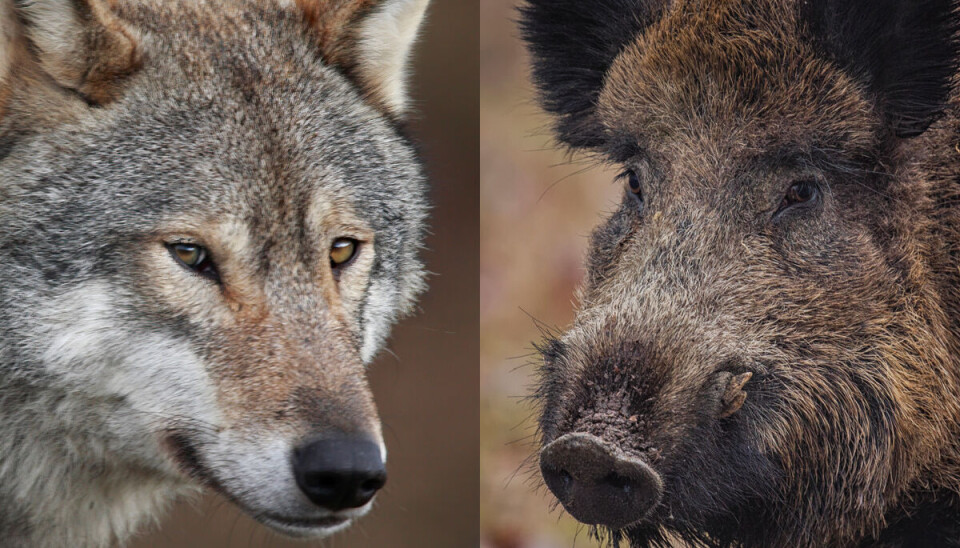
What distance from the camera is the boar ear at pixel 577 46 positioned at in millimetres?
3432

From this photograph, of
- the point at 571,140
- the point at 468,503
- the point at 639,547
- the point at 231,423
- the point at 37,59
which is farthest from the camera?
the point at 468,503

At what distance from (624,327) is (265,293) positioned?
1.03m

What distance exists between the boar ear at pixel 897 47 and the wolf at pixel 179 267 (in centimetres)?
152

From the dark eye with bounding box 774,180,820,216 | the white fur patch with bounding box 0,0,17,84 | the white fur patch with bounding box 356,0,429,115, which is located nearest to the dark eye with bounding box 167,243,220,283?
the white fur patch with bounding box 0,0,17,84

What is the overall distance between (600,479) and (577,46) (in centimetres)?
152

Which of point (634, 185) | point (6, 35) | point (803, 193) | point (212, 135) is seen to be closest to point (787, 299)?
point (803, 193)

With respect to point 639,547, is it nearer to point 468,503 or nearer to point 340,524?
point 340,524

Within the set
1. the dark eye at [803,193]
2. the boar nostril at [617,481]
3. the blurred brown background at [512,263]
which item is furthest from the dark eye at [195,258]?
the blurred brown background at [512,263]

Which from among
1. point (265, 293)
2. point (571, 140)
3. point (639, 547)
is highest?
point (571, 140)

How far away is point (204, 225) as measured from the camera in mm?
2994

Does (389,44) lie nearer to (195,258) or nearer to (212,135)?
(212,135)

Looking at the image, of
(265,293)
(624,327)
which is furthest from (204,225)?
(624,327)

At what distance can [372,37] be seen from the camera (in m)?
3.66

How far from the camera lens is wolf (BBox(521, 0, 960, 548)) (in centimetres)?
291
